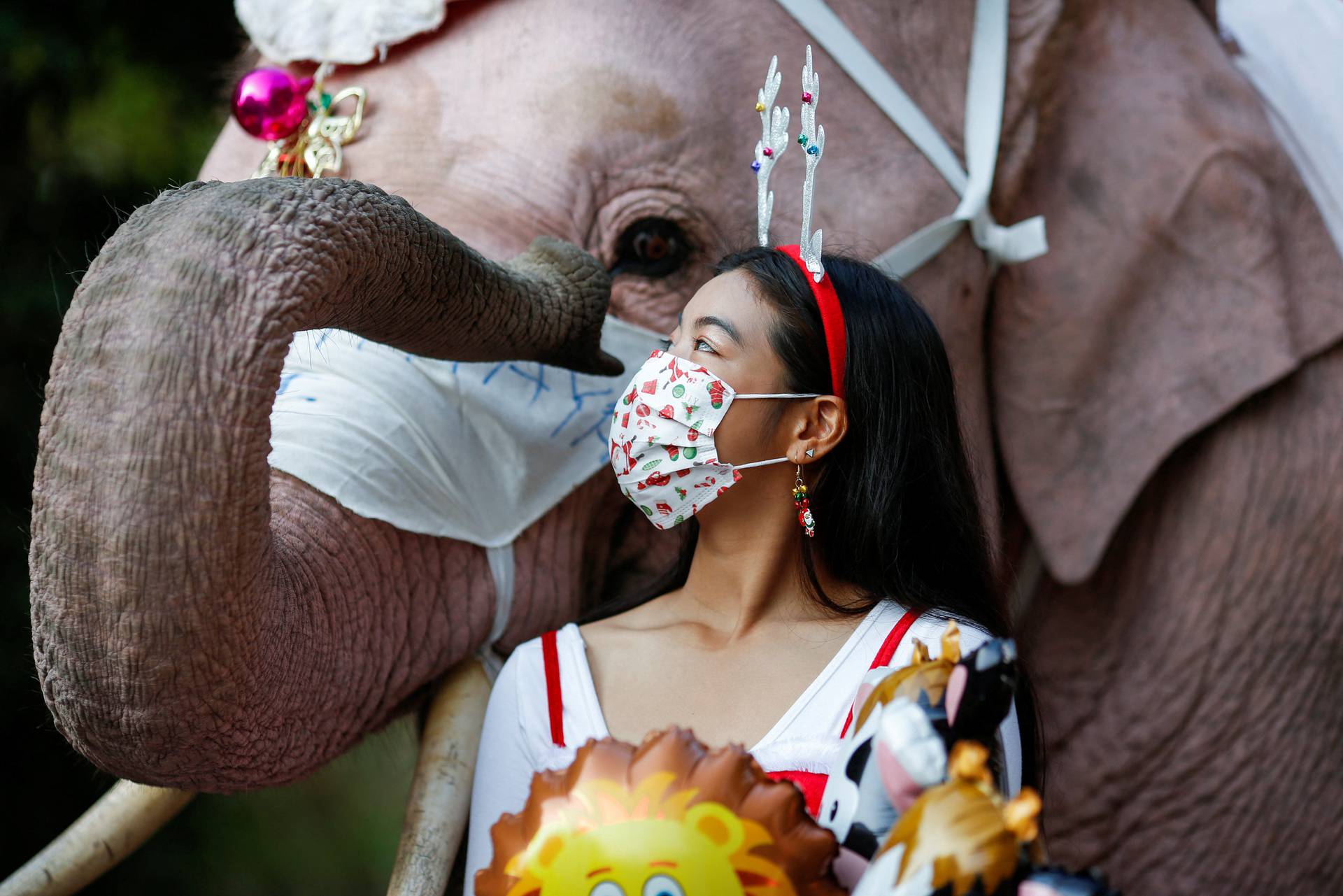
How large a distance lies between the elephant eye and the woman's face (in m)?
0.34

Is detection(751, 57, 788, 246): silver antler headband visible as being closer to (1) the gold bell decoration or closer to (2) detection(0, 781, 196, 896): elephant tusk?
(1) the gold bell decoration

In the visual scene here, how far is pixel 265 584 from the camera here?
1.21m

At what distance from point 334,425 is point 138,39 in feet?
6.64

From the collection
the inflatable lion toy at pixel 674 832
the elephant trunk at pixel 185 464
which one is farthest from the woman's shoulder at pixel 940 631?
the elephant trunk at pixel 185 464

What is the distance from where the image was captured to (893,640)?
1308 millimetres

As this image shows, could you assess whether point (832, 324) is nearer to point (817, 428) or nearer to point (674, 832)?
point (817, 428)

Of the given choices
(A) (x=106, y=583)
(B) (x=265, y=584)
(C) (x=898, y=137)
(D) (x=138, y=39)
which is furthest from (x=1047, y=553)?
(D) (x=138, y=39)

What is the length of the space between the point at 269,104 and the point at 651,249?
0.46 meters

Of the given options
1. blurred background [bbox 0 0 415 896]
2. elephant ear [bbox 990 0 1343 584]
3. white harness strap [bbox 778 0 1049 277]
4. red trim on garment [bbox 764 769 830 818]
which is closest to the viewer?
red trim on garment [bbox 764 769 830 818]

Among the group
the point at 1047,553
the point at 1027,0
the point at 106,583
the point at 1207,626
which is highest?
the point at 106,583

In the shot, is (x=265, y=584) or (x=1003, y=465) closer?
(x=265, y=584)

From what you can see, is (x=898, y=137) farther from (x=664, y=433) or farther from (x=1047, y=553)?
(x=664, y=433)

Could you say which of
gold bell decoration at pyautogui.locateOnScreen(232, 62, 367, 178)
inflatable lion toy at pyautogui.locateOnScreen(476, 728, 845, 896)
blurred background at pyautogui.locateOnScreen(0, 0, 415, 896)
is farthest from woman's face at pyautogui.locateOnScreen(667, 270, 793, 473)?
blurred background at pyautogui.locateOnScreen(0, 0, 415, 896)

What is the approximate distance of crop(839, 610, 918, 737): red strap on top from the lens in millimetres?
1287
